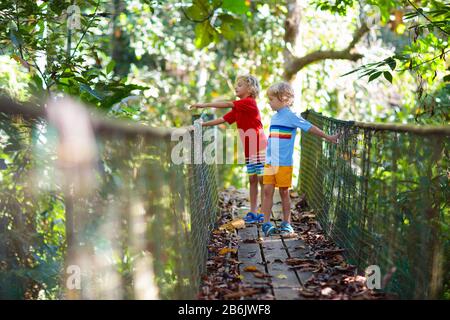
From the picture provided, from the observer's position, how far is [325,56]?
10.9 meters

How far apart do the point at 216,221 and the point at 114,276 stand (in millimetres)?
3310

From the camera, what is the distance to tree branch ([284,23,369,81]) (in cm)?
1082

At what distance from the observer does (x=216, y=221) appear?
6.40m

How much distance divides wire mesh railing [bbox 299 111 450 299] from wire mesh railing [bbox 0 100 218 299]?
3.90 feet

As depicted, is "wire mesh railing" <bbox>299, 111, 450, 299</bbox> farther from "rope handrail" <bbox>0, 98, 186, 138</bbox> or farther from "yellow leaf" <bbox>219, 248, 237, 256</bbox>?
"rope handrail" <bbox>0, 98, 186, 138</bbox>

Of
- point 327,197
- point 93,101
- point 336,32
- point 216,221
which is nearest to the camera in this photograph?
point 93,101

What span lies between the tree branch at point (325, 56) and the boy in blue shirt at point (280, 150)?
5285mm

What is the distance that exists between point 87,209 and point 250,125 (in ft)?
10.9

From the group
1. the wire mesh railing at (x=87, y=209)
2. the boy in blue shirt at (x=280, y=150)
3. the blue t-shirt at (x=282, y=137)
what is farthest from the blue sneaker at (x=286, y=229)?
the wire mesh railing at (x=87, y=209)

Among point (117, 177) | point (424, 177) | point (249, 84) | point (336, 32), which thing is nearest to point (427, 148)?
point (424, 177)

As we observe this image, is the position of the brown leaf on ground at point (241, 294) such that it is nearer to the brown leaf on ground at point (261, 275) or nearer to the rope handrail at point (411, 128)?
the brown leaf on ground at point (261, 275)

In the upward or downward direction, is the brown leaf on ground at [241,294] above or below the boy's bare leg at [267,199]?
below

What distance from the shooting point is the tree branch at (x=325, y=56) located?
10.8m
